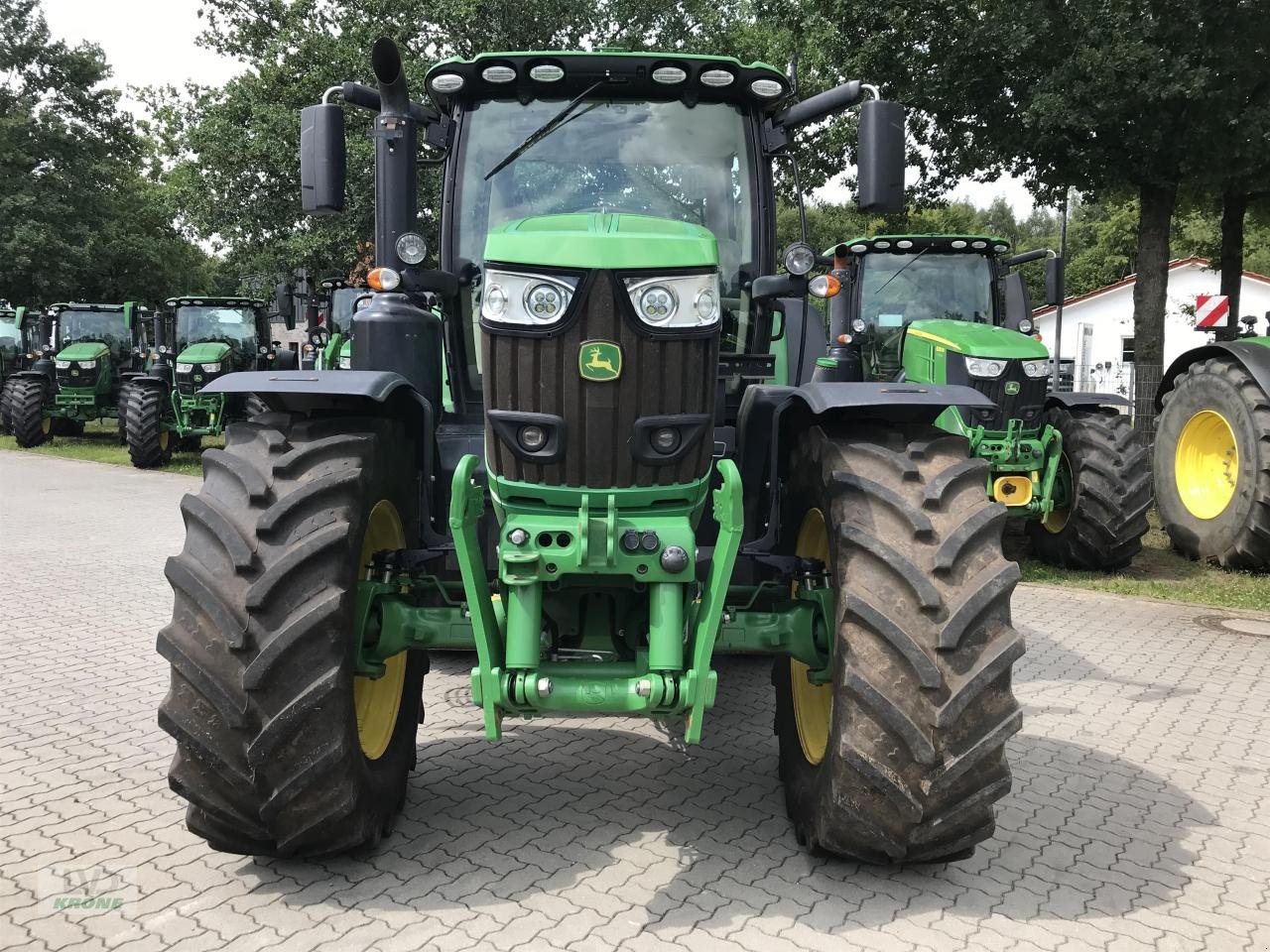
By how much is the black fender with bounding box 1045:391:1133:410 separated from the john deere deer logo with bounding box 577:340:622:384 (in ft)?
22.8

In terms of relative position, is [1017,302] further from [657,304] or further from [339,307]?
[339,307]

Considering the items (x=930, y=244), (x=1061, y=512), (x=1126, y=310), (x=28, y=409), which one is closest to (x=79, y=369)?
(x=28, y=409)

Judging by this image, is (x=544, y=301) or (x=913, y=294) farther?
(x=913, y=294)

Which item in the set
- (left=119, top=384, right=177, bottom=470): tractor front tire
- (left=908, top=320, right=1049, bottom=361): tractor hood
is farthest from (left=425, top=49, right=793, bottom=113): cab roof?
(left=119, top=384, right=177, bottom=470): tractor front tire

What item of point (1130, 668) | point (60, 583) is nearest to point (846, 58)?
point (1130, 668)

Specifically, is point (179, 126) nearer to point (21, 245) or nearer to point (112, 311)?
point (112, 311)

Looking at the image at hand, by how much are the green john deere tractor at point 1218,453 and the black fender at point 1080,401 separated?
0.55m

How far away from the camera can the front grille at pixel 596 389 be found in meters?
2.99

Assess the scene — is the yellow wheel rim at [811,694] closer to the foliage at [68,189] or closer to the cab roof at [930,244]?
the cab roof at [930,244]

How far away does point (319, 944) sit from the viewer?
2.90 metres

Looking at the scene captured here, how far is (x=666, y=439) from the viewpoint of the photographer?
123 inches

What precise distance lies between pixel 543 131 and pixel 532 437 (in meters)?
1.66

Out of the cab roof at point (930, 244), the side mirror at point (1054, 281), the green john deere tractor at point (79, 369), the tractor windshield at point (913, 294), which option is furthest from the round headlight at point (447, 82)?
the green john deere tractor at point (79, 369)

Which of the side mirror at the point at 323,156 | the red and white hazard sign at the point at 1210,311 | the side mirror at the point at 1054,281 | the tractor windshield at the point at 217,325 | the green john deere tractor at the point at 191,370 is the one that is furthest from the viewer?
the tractor windshield at the point at 217,325
